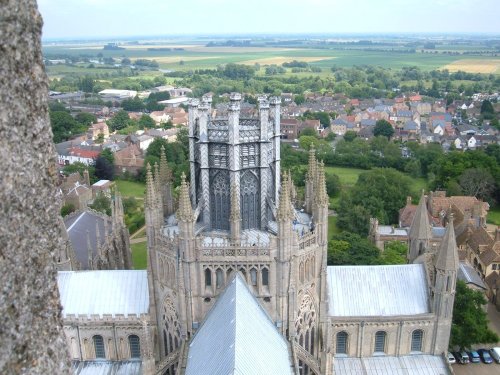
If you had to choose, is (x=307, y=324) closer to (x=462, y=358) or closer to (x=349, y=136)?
(x=462, y=358)

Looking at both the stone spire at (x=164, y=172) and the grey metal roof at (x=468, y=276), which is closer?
the stone spire at (x=164, y=172)

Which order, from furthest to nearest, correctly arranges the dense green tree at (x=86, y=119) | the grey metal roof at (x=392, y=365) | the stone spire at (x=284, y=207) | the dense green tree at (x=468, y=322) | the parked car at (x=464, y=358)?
the dense green tree at (x=86, y=119) < the parked car at (x=464, y=358) < the dense green tree at (x=468, y=322) < the grey metal roof at (x=392, y=365) < the stone spire at (x=284, y=207)

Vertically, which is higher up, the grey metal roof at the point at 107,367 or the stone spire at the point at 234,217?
the stone spire at the point at 234,217

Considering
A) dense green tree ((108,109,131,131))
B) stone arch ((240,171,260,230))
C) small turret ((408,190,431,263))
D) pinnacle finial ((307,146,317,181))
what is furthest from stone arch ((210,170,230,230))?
dense green tree ((108,109,131,131))

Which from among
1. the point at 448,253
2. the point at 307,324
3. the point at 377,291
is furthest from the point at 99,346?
the point at 448,253

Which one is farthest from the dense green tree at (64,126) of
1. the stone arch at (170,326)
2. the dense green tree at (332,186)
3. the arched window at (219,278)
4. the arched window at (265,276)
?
the arched window at (265,276)

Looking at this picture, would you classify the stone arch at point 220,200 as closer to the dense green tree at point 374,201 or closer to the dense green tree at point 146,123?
the dense green tree at point 374,201

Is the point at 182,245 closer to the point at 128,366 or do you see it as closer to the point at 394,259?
the point at 128,366
